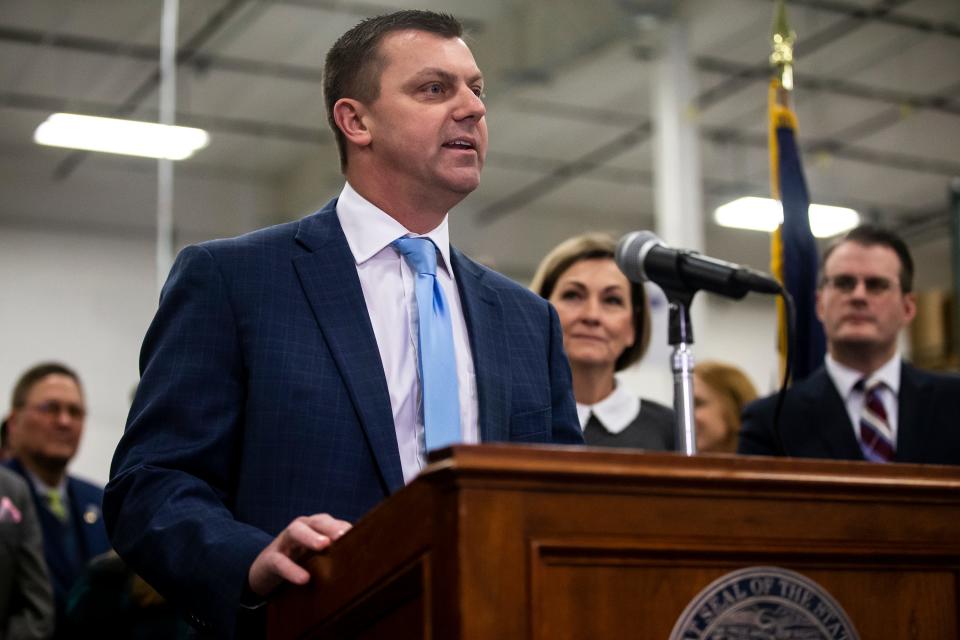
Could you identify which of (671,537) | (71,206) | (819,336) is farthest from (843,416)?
(71,206)

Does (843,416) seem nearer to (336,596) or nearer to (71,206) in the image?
(336,596)

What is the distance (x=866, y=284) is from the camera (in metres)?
3.26

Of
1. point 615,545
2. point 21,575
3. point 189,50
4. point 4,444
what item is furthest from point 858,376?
point 189,50

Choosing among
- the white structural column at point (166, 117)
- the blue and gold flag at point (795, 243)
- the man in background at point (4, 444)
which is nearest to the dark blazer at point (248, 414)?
the blue and gold flag at point (795, 243)

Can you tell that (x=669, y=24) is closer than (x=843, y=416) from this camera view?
No

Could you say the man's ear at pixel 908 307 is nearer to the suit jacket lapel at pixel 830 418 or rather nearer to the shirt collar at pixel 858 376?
the shirt collar at pixel 858 376

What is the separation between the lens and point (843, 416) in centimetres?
304

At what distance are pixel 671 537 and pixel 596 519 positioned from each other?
0.08 meters

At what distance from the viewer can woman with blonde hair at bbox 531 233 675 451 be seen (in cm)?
310

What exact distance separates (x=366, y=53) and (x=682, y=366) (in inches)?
27.2

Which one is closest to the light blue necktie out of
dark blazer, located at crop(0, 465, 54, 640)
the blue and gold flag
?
the blue and gold flag

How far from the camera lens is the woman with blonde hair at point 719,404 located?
3.89 meters

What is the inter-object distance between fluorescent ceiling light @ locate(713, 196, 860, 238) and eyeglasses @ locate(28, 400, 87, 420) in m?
7.07

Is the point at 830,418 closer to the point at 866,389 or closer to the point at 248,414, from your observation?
the point at 866,389
